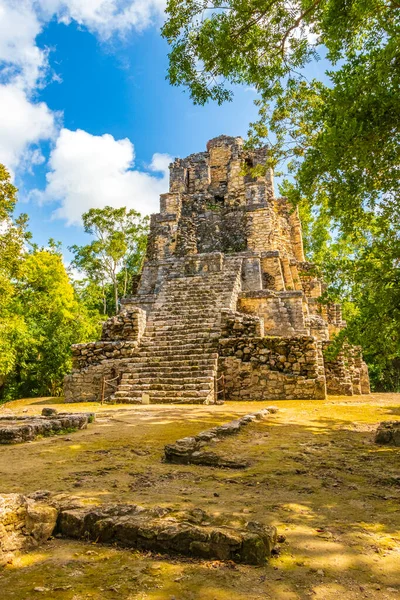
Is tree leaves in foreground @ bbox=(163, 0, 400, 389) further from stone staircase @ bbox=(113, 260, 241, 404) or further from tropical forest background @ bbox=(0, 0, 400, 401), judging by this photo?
stone staircase @ bbox=(113, 260, 241, 404)

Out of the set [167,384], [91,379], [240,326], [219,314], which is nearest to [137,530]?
[167,384]

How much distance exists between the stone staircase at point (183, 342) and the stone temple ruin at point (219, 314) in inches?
1.4

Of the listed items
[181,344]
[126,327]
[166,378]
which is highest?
[126,327]

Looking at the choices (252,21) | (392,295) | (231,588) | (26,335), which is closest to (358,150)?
(392,295)

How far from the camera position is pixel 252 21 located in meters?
7.12

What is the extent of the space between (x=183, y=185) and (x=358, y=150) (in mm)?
17898

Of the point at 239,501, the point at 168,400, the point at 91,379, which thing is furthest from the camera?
the point at 91,379

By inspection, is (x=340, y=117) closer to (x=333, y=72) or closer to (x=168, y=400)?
(x=333, y=72)

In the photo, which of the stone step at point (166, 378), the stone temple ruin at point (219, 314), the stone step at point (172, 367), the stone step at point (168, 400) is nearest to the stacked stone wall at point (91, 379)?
the stone temple ruin at point (219, 314)

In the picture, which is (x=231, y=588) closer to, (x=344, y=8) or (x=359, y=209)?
(x=359, y=209)

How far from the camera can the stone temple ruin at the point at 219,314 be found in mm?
10742

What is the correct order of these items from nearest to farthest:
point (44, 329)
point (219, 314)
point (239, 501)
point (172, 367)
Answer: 1. point (239, 501)
2. point (172, 367)
3. point (219, 314)
4. point (44, 329)

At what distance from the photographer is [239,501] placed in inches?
119

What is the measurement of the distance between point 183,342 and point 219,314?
71.6 inches
